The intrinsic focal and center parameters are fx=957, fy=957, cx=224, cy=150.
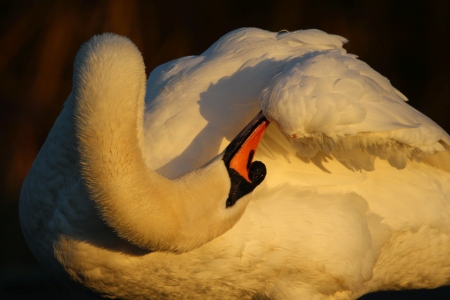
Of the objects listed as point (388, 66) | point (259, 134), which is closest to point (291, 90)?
point (259, 134)

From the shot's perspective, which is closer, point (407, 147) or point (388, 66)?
point (407, 147)

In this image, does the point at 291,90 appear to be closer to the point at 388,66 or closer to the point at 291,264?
the point at 291,264

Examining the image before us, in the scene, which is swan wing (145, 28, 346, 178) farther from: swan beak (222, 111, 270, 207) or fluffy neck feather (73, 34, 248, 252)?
fluffy neck feather (73, 34, 248, 252)

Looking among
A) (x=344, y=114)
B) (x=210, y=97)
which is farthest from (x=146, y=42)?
(x=344, y=114)

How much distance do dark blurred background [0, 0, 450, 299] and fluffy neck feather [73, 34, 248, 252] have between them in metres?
3.62

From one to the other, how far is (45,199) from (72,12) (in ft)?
14.6

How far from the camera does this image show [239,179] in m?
4.51

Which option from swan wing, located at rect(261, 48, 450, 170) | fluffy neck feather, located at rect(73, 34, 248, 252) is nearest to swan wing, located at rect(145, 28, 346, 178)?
swan wing, located at rect(261, 48, 450, 170)

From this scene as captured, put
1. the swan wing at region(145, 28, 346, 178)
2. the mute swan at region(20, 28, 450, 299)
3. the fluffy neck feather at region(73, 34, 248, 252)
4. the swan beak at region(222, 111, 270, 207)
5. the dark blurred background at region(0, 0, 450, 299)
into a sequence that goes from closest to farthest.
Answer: the fluffy neck feather at region(73, 34, 248, 252) → the mute swan at region(20, 28, 450, 299) → the swan beak at region(222, 111, 270, 207) → the swan wing at region(145, 28, 346, 178) → the dark blurred background at region(0, 0, 450, 299)

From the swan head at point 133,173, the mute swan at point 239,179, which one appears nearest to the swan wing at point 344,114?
the mute swan at point 239,179

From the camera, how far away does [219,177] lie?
14.6ft

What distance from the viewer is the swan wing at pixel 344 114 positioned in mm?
4559

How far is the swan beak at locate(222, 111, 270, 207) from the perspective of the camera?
14.8 feet

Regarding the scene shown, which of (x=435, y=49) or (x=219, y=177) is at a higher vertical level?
(x=219, y=177)
